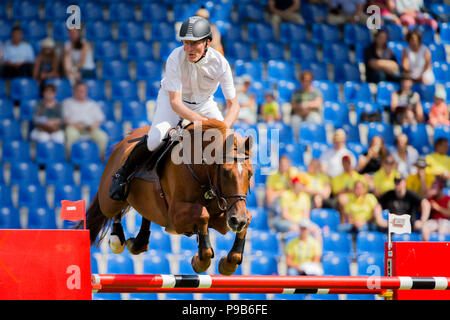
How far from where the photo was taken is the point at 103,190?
6.75m

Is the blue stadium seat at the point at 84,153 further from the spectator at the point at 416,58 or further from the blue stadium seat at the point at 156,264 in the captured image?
the spectator at the point at 416,58

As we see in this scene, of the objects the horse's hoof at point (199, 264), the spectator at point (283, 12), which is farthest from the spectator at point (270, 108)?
the horse's hoof at point (199, 264)

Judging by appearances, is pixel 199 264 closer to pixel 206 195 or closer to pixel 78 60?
pixel 206 195

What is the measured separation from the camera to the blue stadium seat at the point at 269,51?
441 inches

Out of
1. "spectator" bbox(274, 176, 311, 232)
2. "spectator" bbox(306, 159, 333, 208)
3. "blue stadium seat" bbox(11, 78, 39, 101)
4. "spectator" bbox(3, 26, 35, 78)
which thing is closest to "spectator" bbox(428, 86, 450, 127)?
"spectator" bbox(306, 159, 333, 208)

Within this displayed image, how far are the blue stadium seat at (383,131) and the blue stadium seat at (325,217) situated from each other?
1647 millimetres

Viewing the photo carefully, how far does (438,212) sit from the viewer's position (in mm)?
9328

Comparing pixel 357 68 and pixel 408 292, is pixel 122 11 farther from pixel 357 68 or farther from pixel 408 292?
pixel 408 292

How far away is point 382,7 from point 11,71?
5375 mm

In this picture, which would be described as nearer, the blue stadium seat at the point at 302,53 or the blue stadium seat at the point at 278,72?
the blue stadium seat at the point at 278,72

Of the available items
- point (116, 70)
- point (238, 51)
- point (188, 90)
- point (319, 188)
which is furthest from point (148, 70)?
point (188, 90)

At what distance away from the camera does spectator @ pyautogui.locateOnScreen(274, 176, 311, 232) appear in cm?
903

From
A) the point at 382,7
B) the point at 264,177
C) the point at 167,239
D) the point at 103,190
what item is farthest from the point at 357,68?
the point at 103,190

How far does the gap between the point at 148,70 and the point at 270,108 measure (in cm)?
177
